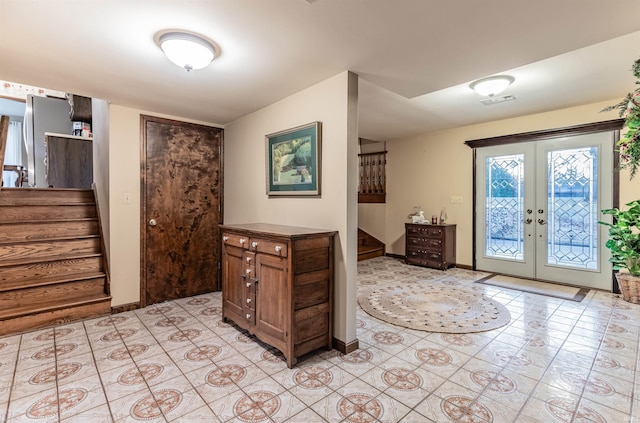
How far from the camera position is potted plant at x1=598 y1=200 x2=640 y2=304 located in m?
3.39

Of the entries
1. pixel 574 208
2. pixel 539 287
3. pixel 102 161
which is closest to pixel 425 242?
pixel 539 287

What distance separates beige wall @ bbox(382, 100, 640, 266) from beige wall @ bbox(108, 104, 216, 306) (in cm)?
465

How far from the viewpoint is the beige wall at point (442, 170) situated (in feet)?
14.6

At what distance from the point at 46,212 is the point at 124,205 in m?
1.19

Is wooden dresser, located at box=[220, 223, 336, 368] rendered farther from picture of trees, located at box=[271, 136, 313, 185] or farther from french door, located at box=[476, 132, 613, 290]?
french door, located at box=[476, 132, 613, 290]

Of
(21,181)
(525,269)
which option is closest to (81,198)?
(21,181)

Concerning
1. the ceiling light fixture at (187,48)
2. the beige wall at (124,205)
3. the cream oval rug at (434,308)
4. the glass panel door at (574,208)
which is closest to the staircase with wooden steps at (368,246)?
the cream oval rug at (434,308)

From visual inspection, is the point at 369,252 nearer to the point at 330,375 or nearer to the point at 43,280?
the point at 330,375

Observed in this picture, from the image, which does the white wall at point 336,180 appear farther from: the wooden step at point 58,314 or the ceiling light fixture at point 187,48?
the wooden step at point 58,314

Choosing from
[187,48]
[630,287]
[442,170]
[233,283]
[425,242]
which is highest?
[187,48]

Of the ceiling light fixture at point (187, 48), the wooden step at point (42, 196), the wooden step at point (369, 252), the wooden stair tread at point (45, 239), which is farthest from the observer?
the wooden step at point (369, 252)

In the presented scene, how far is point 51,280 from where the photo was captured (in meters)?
3.17

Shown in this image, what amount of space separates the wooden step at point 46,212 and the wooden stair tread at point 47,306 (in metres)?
1.20

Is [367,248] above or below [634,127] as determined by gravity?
below
